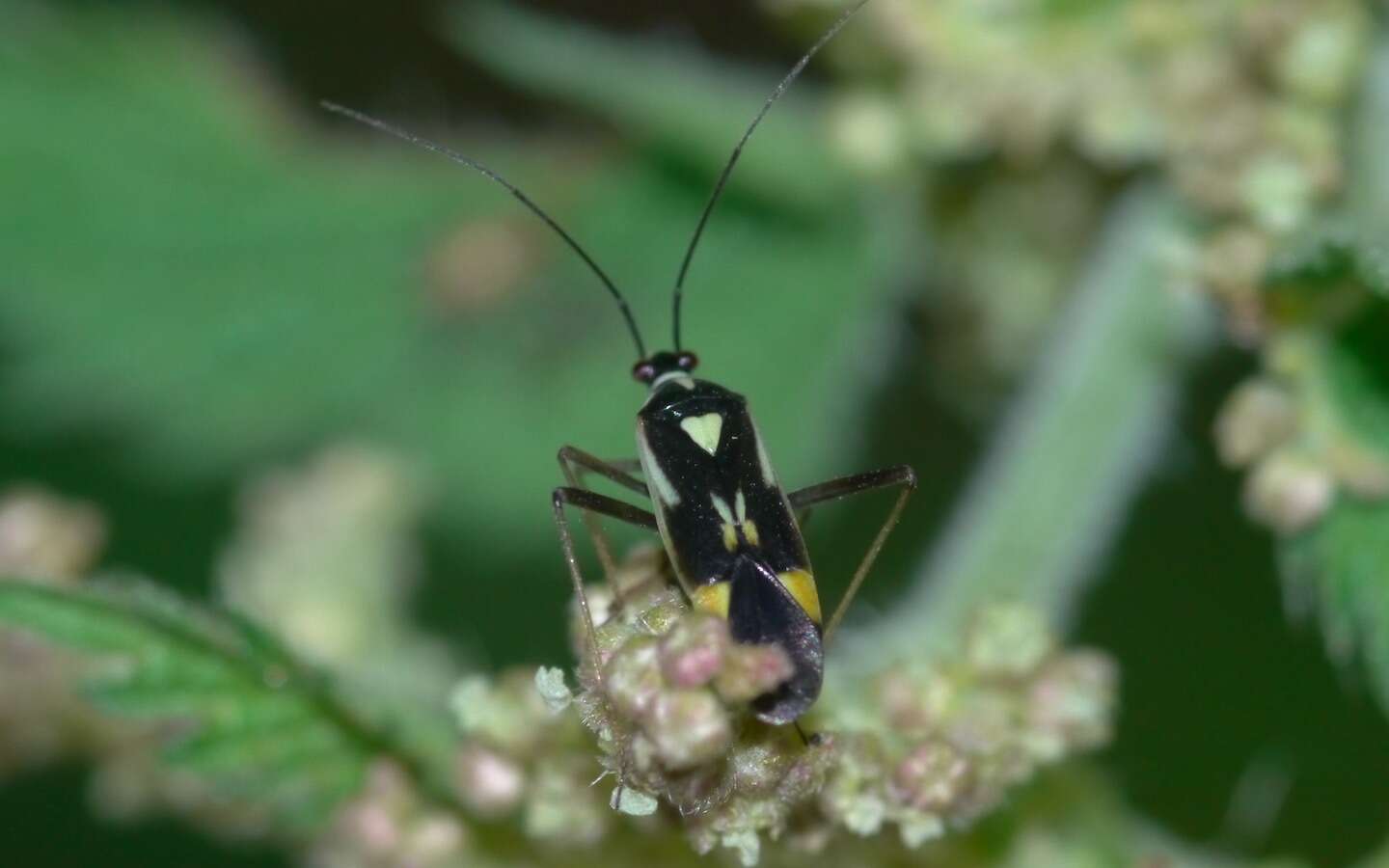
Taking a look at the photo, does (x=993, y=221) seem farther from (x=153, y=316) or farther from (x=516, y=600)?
(x=153, y=316)

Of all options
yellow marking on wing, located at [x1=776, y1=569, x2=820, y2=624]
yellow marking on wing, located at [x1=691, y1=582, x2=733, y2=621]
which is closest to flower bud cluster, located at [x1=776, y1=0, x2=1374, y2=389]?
yellow marking on wing, located at [x1=776, y1=569, x2=820, y2=624]

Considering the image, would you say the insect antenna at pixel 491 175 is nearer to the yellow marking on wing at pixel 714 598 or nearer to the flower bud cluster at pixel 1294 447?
the yellow marking on wing at pixel 714 598

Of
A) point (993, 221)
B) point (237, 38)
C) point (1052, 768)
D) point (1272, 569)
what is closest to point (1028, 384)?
point (993, 221)

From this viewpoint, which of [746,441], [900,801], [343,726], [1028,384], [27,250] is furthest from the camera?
[27,250]

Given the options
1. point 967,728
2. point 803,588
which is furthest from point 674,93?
point 967,728

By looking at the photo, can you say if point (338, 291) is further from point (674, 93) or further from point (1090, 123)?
point (1090, 123)

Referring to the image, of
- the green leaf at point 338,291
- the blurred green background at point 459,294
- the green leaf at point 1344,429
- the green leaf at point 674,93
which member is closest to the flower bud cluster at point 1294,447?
the green leaf at point 1344,429
